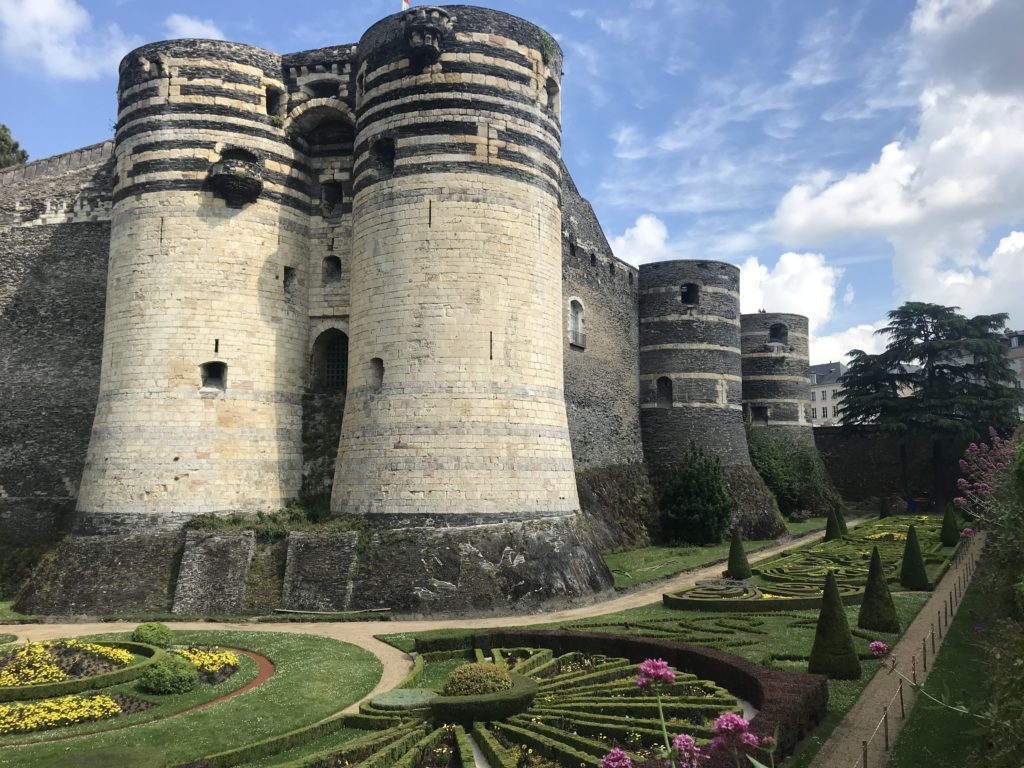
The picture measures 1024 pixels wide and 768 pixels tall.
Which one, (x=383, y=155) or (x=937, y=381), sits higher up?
(x=383, y=155)

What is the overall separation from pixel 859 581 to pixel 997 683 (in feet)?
53.6

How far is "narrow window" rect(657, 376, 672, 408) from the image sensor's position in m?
40.4

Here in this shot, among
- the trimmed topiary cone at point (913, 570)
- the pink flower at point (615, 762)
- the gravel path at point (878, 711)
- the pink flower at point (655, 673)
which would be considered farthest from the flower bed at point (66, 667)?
the trimmed topiary cone at point (913, 570)

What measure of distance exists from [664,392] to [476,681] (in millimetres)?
29943

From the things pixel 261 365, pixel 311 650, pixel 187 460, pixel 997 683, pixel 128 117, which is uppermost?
Result: pixel 128 117

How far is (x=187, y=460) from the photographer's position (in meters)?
23.3

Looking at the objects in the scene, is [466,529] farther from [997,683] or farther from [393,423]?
[997,683]

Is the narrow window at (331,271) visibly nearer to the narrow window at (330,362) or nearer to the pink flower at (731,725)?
the narrow window at (330,362)

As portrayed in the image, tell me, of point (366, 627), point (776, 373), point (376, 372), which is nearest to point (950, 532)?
point (776, 373)

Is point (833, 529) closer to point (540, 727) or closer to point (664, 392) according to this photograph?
point (664, 392)

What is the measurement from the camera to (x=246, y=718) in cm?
Answer: 1250

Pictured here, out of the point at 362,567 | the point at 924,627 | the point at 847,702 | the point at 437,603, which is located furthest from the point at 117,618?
the point at 924,627

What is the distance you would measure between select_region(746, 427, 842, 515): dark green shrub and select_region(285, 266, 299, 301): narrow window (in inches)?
1087

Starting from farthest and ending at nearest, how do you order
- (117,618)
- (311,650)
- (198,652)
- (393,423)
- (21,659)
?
(393,423)
(117,618)
(311,650)
(198,652)
(21,659)
